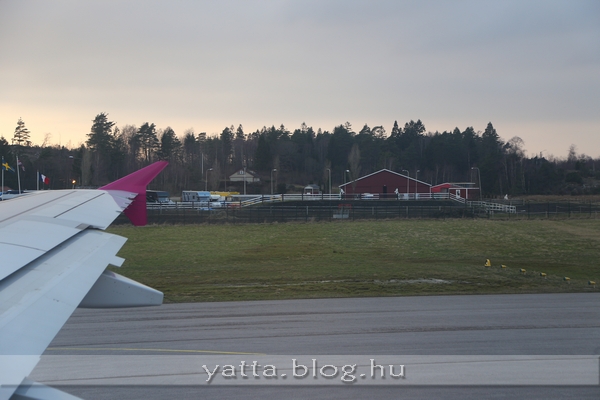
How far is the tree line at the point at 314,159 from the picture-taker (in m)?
46.4

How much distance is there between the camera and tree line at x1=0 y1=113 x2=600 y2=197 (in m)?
46.4

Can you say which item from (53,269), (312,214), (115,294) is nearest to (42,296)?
(53,269)

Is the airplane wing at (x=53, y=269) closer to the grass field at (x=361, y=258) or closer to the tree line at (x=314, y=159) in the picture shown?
the grass field at (x=361, y=258)

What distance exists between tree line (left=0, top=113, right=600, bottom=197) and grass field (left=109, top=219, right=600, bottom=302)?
44.7ft

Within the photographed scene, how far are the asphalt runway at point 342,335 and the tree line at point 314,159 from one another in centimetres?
2583

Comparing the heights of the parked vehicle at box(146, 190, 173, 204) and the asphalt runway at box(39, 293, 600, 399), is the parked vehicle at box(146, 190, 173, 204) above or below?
above

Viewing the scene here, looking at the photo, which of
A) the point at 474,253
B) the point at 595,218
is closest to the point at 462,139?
the point at 595,218

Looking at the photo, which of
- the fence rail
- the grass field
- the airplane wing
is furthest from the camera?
the fence rail

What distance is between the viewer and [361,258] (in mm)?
23812

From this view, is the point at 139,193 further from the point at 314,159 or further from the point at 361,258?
the point at 314,159

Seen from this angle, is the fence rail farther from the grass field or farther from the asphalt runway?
the asphalt runway

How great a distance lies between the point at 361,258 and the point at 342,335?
13867mm

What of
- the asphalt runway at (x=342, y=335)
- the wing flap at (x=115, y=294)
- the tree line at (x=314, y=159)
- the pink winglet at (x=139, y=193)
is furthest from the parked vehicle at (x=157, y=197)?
the wing flap at (x=115, y=294)

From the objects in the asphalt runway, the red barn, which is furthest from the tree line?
the asphalt runway
